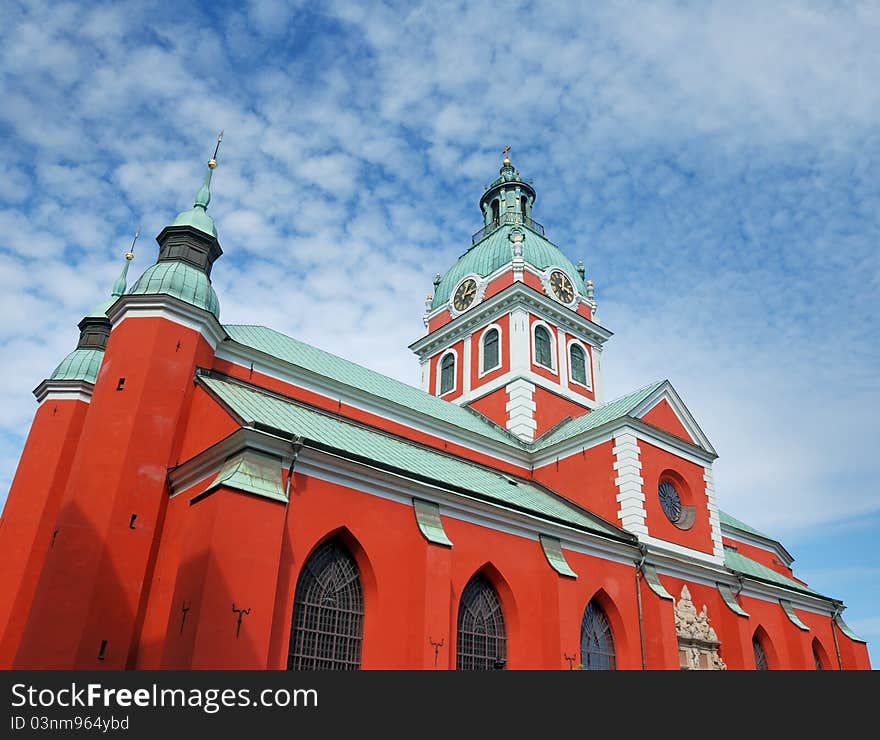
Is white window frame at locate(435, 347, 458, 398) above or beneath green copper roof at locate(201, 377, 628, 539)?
above

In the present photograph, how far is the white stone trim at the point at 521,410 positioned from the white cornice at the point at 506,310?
4.07 meters

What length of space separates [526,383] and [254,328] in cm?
1149

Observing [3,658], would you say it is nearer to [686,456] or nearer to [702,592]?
[702,592]

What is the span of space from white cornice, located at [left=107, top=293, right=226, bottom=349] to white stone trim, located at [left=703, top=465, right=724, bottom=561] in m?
19.1

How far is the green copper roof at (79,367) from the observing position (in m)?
22.5

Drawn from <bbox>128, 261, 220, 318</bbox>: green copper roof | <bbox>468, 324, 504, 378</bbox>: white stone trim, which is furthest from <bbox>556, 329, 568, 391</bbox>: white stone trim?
<bbox>128, 261, 220, 318</bbox>: green copper roof

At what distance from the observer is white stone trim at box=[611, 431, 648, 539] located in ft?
76.5

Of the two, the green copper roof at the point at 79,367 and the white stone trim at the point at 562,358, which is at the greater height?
the white stone trim at the point at 562,358

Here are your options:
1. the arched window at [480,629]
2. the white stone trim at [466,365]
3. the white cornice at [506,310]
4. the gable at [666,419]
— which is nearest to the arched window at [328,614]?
the arched window at [480,629]

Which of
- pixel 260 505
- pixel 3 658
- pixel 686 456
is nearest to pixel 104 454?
pixel 260 505

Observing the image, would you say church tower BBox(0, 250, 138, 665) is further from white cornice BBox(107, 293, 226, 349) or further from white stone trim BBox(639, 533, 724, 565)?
white stone trim BBox(639, 533, 724, 565)

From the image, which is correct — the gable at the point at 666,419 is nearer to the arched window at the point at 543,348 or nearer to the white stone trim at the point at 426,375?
the arched window at the point at 543,348

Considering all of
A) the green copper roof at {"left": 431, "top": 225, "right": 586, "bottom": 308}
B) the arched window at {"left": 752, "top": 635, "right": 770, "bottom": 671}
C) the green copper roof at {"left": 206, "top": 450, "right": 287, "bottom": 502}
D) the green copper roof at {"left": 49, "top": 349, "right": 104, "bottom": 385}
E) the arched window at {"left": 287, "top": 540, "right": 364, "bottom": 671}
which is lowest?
the arched window at {"left": 287, "top": 540, "right": 364, "bottom": 671}

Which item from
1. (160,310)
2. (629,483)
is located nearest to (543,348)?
(629,483)
